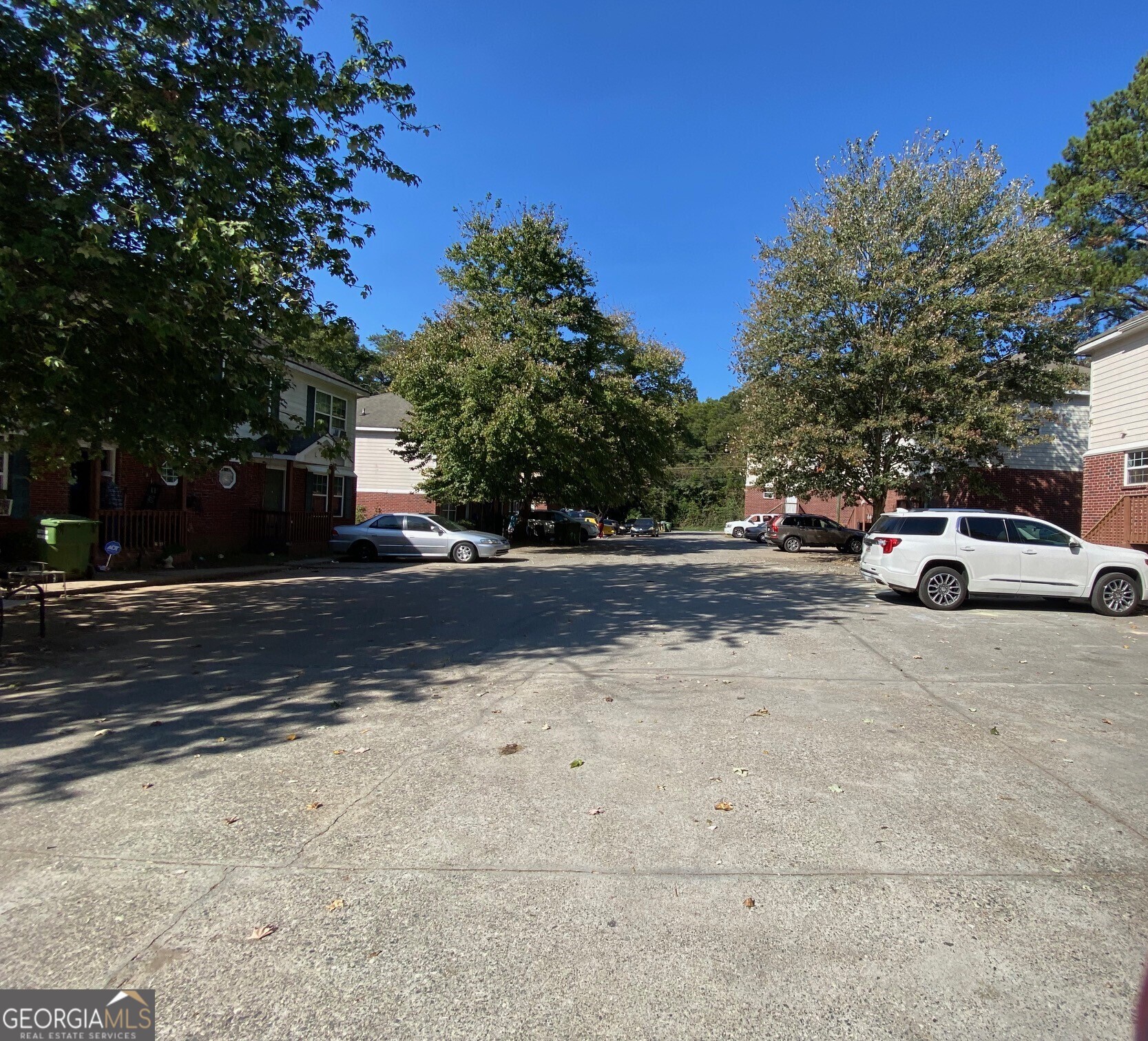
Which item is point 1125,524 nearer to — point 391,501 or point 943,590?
point 943,590

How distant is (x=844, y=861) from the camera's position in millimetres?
3539

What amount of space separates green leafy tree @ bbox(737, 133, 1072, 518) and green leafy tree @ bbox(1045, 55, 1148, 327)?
421 inches

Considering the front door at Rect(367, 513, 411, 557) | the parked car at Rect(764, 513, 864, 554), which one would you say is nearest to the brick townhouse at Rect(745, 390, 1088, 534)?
the parked car at Rect(764, 513, 864, 554)

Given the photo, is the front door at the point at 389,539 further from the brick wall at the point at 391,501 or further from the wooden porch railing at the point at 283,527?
the brick wall at the point at 391,501

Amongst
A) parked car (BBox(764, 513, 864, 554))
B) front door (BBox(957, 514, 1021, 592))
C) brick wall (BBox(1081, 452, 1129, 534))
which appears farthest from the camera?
parked car (BBox(764, 513, 864, 554))

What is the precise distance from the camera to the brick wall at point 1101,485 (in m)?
17.3

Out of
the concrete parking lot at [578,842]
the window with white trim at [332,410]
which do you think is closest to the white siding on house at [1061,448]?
the concrete parking lot at [578,842]

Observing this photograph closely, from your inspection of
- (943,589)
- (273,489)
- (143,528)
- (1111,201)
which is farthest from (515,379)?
(1111,201)

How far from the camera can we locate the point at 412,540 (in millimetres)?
20953

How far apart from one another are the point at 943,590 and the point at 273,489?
18654mm

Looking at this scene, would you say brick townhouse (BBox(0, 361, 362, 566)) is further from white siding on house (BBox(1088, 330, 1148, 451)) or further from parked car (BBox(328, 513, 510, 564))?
white siding on house (BBox(1088, 330, 1148, 451))

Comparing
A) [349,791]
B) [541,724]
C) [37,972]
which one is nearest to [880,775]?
[541,724]

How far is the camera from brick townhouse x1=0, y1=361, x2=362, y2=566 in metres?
13.2

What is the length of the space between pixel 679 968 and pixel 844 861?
1.24 meters
